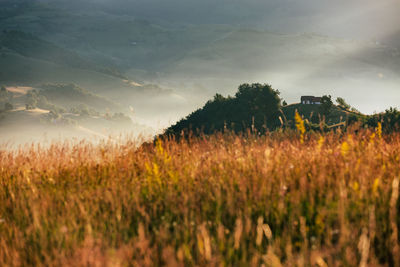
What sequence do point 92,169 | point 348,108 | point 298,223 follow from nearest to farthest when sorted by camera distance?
point 298,223, point 92,169, point 348,108

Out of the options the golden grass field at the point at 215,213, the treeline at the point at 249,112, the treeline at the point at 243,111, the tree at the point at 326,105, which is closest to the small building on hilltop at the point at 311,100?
the treeline at the point at 249,112

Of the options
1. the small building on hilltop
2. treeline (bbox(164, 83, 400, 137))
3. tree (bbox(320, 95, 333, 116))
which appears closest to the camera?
tree (bbox(320, 95, 333, 116))

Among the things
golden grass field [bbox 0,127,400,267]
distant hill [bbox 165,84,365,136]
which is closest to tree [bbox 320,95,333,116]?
distant hill [bbox 165,84,365,136]

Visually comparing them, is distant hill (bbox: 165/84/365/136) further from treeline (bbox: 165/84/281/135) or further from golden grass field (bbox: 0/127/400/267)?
golden grass field (bbox: 0/127/400/267)

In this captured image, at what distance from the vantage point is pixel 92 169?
5.84 m

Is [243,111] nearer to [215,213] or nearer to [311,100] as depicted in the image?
[311,100]

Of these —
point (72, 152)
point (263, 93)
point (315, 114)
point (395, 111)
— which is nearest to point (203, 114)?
point (263, 93)

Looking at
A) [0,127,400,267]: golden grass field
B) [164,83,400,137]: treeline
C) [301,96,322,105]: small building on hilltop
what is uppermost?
[301,96,322,105]: small building on hilltop

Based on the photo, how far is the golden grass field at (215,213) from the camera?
2.81m

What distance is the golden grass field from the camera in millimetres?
2807

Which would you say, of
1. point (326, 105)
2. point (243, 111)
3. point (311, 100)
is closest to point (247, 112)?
point (243, 111)

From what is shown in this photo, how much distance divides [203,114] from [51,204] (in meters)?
52.7

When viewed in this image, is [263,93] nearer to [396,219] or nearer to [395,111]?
[395,111]

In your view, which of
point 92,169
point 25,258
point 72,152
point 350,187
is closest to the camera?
point 25,258
